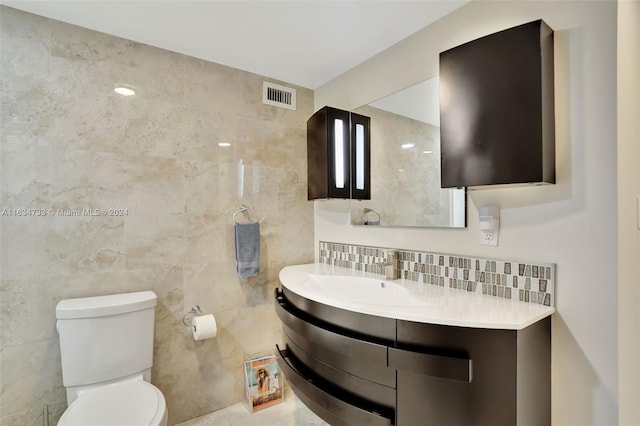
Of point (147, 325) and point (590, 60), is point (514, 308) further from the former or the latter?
point (147, 325)

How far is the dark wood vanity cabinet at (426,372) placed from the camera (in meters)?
1.11

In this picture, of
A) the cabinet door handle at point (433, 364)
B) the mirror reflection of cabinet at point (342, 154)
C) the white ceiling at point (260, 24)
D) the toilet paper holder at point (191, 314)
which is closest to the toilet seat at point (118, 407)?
the toilet paper holder at point (191, 314)

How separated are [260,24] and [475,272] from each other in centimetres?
170

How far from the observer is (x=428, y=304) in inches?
54.3

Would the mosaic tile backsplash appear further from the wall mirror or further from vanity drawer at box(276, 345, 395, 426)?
vanity drawer at box(276, 345, 395, 426)

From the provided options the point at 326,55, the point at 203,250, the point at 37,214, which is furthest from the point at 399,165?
the point at 37,214

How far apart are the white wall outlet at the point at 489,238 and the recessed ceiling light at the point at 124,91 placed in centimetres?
207

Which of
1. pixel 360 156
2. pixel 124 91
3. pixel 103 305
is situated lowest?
pixel 103 305

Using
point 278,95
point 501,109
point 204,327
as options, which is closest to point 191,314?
point 204,327

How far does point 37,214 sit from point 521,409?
2291mm

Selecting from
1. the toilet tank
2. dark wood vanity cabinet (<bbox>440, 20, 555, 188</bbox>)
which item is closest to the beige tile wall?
the toilet tank

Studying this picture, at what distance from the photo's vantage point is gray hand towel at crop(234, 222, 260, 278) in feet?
7.38

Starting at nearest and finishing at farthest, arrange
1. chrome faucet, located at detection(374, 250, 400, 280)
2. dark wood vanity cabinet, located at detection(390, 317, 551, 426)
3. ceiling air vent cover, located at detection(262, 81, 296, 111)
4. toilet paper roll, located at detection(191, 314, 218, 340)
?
1. dark wood vanity cabinet, located at detection(390, 317, 551, 426)
2. chrome faucet, located at detection(374, 250, 400, 280)
3. toilet paper roll, located at detection(191, 314, 218, 340)
4. ceiling air vent cover, located at detection(262, 81, 296, 111)

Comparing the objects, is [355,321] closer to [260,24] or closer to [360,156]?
[360,156]
